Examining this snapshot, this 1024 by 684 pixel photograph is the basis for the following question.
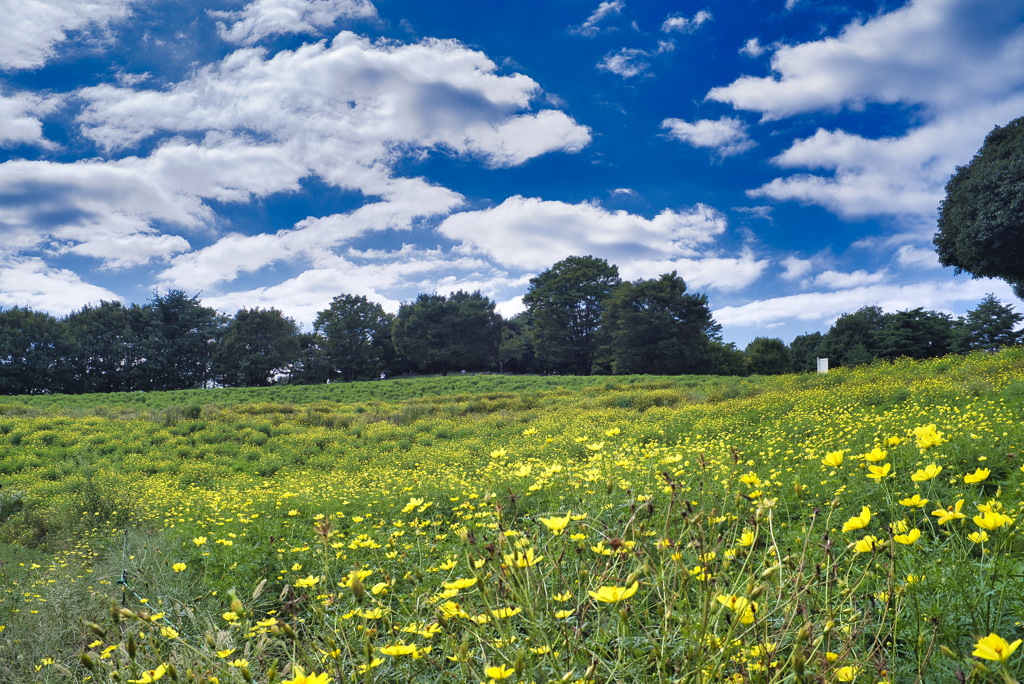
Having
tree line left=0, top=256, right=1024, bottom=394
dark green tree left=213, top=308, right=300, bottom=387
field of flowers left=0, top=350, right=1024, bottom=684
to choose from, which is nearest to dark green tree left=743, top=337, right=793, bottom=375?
tree line left=0, top=256, right=1024, bottom=394

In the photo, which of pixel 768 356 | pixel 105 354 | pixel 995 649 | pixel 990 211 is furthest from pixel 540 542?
pixel 768 356

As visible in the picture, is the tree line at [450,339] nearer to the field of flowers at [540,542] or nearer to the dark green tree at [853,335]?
the dark green tree at [853,335]

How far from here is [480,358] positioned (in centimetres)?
4725

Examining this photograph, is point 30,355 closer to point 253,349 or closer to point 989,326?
point 253,349

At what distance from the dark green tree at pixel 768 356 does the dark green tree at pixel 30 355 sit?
50.4 meters

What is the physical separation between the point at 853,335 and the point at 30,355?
185ft

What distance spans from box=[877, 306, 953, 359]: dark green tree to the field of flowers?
941 inches

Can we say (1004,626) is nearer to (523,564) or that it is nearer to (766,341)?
(523,564)

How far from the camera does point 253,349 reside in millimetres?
43500

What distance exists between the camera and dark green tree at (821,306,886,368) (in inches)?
1515

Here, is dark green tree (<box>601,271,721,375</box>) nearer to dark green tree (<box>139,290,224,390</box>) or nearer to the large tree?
the large tree

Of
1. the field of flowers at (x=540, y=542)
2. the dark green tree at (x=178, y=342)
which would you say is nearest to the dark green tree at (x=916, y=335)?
the field of flowers at (x=540, y=542)

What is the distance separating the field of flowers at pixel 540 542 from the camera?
151 cm

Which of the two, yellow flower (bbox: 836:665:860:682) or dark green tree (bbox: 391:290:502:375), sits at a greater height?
dark green tree (bbox: 391:290:502:375)
